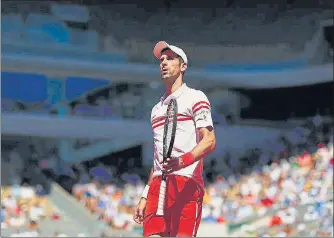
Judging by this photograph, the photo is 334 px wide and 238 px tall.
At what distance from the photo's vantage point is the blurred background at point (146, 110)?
13.0 m

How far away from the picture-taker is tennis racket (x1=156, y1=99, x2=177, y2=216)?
2.83m

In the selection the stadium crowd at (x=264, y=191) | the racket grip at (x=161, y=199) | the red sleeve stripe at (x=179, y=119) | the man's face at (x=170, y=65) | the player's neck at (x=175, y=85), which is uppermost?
the man's face at (x=170, y=65)

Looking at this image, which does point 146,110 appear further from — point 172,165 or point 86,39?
point 172,165

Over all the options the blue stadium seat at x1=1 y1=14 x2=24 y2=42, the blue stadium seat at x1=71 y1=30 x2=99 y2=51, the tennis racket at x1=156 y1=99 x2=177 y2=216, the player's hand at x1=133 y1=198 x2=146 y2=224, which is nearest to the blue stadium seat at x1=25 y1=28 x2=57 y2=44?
the blue stadium seat at x1=1 y1=14 x2=24 y2=42

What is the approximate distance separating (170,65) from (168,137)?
260 millimetres

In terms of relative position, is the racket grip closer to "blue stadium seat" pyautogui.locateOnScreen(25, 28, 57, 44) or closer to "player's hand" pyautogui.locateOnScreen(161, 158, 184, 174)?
"player's hand" pyautogui.locateOnScreen(161, 158, 184, 174)

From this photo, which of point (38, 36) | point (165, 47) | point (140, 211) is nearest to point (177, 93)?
point (165, 47)

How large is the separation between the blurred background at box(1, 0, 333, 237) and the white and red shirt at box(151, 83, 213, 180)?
8380 mm

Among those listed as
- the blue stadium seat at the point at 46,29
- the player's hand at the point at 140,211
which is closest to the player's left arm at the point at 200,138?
the player's hand at the point at 140,211

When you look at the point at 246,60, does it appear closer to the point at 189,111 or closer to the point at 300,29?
the point at 300,29

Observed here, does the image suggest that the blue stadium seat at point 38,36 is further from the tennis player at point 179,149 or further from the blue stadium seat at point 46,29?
the tennis player at point 179,149

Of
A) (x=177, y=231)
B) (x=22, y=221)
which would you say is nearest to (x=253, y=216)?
(x=22, y=221)

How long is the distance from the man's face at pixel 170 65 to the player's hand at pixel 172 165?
305mm

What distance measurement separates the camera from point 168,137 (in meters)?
2.83
